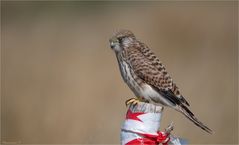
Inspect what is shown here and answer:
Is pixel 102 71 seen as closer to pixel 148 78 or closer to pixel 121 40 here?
pixel 121 40

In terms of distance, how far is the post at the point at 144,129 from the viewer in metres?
4.98

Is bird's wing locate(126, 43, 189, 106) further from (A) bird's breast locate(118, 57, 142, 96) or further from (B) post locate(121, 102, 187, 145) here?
(B) post locate(121, 102, 187, 145)

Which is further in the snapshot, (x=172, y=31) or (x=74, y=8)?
(x=74, y=8)

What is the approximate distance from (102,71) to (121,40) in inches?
155

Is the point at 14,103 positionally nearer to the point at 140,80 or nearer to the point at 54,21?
the point at 140,80

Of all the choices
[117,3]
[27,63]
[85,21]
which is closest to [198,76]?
[27,63]

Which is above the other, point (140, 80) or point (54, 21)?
point (54, 21)

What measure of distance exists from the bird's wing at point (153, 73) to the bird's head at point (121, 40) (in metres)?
0.14

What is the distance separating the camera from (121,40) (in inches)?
287

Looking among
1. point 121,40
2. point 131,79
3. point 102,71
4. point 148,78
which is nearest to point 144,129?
point 148,78

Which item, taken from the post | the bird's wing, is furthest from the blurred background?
the post

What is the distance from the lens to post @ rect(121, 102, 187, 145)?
4977mm

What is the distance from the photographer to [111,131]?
9.27m

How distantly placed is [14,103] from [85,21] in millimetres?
5758
